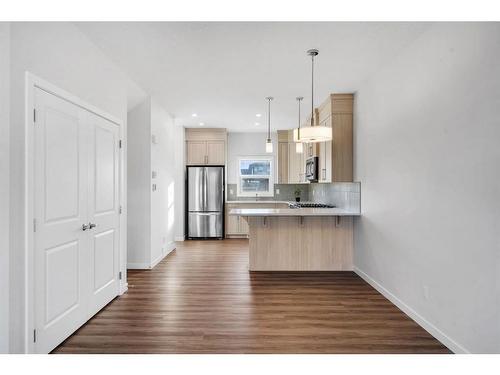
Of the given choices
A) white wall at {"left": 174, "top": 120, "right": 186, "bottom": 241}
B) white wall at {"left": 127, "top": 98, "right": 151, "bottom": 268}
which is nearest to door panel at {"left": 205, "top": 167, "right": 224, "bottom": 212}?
white wall at {"left": 174, "top": 120, "right": 186, "bottom": 241}

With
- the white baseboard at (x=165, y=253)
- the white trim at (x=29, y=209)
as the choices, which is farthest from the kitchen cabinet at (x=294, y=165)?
the white trim at (x=29, y=209)

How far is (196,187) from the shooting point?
7.35 m

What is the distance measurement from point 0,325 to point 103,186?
1519 millimetres

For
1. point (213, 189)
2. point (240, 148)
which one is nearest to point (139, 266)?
Answer: point (213, 189)

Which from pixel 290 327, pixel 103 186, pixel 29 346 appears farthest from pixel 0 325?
pixel 290 327

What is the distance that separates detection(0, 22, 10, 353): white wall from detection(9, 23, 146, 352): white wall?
0.03 meters

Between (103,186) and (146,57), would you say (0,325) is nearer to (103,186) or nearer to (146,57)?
(103,186)

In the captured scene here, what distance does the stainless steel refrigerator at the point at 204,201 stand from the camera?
7.35 metres

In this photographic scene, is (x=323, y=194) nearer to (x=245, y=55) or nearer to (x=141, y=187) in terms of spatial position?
(x=141, y=187)

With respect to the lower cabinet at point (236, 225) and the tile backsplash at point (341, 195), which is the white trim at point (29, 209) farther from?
the lower cabinet at point (236, 225)

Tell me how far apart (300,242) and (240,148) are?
4.04 metres

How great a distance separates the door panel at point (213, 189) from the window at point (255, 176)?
0.88 meters

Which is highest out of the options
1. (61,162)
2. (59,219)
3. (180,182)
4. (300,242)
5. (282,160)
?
(282,160)

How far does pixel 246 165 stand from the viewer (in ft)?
26.8
